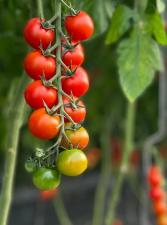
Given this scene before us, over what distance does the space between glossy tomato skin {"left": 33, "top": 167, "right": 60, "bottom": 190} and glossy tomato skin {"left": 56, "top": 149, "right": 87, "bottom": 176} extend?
18 mm

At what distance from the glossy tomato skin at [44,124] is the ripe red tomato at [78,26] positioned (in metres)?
0.12

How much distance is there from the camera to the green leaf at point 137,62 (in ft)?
2.69

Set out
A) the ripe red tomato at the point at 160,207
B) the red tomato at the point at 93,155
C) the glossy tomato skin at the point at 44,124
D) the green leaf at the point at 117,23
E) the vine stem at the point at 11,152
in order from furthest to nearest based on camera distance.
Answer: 1. the red tomato at the point at 93,155
2. the ripe red tomato at the point at 160,207
3. the green leaf at the point at 117,23
4. the vine stem at the point at 11,152
5. the glossy tomato skin at the point at 44,124

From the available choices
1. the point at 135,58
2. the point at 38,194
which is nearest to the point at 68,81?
the point at 135,58

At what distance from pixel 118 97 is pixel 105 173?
0.84 feet

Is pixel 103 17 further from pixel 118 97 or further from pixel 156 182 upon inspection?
pixel 118 97

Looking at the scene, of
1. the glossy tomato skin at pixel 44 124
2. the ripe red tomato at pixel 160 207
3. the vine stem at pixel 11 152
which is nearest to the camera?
the glossy tomato skin at pixel 44 124

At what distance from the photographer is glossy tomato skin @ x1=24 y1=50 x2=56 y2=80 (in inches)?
24.3

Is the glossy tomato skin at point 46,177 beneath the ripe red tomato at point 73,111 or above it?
beneath

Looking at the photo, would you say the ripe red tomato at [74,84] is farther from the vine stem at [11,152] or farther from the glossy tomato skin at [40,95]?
the vine stem at [11,152]

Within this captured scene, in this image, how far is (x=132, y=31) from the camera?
89 centimetres

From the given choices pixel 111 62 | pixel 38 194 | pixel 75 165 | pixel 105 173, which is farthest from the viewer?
pixel 38 194

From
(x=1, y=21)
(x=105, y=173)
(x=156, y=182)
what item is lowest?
(x=105, y=173)

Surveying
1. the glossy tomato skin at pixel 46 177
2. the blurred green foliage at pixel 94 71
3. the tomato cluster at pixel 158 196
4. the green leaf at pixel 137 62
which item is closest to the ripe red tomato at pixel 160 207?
the tomato cluster at pixel 158 196
